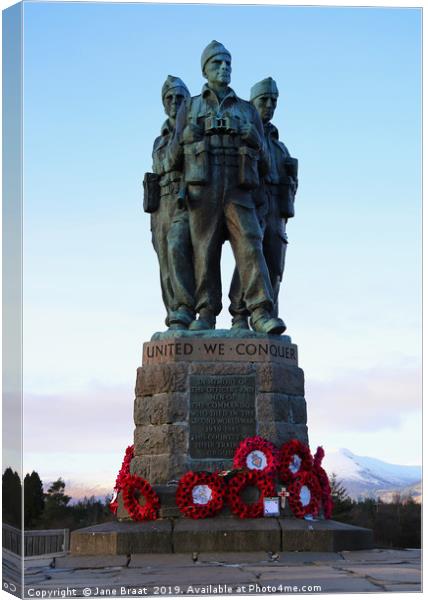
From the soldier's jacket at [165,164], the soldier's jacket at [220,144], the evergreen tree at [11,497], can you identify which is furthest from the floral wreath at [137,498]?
the soldier's jacket at [165,164]

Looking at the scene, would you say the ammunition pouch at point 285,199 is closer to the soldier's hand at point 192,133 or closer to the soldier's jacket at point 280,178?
the soldier's jacket at point 280,178

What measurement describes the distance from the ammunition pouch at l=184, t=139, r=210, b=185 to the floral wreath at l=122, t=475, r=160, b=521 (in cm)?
348

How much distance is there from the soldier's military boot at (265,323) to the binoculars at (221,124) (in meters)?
2.14

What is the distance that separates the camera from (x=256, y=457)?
1375 centimetres

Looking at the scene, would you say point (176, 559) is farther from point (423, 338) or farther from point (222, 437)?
point (423, 338)

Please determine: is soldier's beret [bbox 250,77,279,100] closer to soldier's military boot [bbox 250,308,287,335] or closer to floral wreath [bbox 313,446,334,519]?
soldier's military boot [bbox 250,308,287,335]

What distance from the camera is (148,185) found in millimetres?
15461

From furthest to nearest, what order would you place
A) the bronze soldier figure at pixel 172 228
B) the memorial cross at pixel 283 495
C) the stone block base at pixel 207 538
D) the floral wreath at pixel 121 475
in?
1. the bronze soldier figure at pixel 172 228
2. the floral wreath at pixel 121 475
3. the memorial cross at pixel 283 495
4. the stone block base at pixel 207 538

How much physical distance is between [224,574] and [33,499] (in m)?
6.34

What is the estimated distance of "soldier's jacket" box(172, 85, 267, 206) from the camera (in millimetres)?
14562

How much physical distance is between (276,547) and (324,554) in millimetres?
499

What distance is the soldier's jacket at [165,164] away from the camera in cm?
1504

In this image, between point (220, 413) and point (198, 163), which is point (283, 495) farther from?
point (198, 163)

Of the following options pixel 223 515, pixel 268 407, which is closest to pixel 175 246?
pixel 268 407
